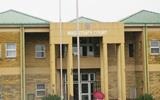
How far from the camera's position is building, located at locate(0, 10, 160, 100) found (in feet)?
162

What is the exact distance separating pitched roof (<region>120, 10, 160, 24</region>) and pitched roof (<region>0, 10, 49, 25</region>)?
805 centimetres

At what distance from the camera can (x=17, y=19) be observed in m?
52.8

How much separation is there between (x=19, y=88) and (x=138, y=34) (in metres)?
11.9

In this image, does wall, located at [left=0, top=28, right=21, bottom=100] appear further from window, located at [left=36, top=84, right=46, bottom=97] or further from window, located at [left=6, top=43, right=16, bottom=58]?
window, located at [left=36, top=84, right=46, bottom=97]

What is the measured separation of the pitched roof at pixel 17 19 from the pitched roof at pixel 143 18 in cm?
805

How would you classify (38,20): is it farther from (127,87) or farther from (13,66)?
(127,87)

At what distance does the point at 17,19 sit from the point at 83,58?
7.28 m

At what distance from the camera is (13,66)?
164 feet

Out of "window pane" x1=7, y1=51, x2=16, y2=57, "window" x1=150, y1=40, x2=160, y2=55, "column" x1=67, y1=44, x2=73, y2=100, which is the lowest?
"column" x1=67, y1=44, x2=73, y2=100

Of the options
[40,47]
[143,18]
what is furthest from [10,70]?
[143,18]

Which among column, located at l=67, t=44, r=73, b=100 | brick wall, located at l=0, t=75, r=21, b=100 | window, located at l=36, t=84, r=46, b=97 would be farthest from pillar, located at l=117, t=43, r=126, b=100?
brick wall, located at l=0, t=75, r=21, b=100

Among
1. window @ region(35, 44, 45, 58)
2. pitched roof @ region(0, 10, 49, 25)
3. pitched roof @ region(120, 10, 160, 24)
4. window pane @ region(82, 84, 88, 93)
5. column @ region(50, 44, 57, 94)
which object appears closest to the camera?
column @ region(50, 44, 57, 94)

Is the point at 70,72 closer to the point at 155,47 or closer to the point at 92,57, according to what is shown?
the point at 92,57

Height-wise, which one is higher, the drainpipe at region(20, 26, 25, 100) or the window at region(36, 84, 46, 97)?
the drainpipe at region(20, 26, 25, 100)
